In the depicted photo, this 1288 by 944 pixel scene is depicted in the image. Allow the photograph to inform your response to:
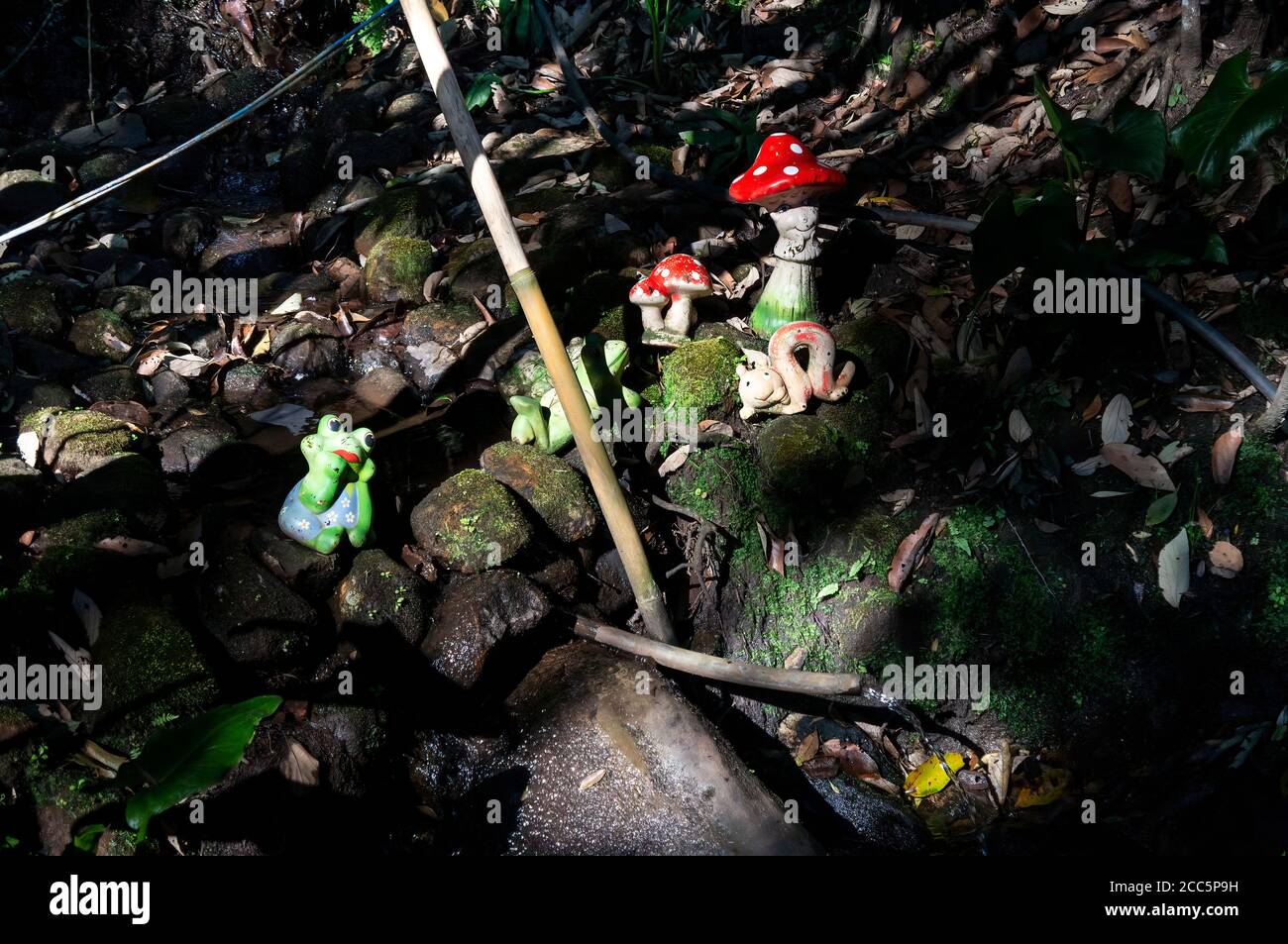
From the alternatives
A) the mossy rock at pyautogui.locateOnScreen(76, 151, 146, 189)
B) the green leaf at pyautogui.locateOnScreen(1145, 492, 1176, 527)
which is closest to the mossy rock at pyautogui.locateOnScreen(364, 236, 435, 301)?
the mossy rock at pyautogui.locateOnScreen(76, 151, 146, 189)

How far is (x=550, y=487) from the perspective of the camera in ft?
12.8

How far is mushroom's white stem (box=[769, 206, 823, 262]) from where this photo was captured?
4062 millimetres

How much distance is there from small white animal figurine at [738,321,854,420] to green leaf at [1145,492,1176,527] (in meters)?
1.34

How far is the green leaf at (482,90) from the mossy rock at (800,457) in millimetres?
3715

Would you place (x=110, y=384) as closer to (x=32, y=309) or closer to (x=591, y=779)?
(x=32, y=309)

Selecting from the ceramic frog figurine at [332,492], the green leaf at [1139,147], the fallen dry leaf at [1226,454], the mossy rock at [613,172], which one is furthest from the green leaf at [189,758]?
the mossy rock at [613,172]

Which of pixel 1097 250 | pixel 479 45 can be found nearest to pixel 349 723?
pixel 1097 250

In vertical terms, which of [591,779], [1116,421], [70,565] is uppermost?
[1116,421]

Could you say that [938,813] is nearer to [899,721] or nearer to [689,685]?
[899,721]

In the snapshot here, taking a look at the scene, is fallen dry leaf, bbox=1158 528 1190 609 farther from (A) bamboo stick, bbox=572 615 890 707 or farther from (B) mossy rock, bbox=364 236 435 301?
(B) mossy rock, bbox=364 236 435 301

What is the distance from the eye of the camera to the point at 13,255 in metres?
5.48

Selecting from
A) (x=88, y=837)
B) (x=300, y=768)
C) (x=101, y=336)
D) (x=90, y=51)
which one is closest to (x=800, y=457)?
(x=300, y=768)

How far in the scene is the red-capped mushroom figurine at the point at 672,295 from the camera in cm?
425

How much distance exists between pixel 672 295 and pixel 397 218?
6.92 feet
